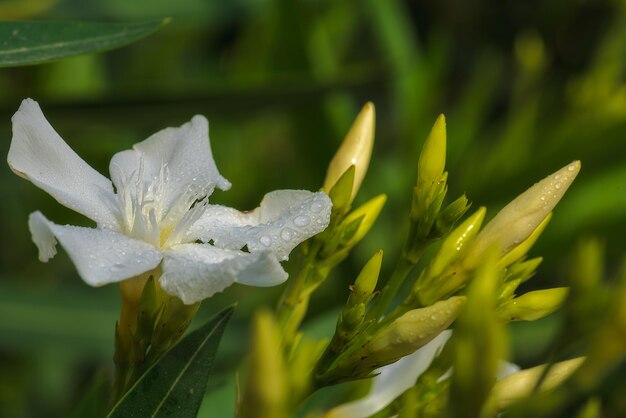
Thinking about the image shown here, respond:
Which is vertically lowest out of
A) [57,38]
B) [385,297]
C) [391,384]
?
[391,384]

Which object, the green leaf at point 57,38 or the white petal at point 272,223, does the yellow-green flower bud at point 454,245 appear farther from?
the green leaf at point 57,38

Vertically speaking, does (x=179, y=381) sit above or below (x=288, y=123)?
below

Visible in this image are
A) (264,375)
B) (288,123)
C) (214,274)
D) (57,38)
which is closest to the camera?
(264,375)

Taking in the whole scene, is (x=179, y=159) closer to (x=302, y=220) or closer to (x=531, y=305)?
(x=302, y=220)

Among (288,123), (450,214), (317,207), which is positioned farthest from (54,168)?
(288,123)

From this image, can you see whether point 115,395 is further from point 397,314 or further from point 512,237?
point 512,237

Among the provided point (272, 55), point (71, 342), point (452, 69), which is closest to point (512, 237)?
point (71, 342)

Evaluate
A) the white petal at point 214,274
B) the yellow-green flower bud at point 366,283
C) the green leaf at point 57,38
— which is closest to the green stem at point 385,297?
the yellow-green flower bud at point 366,283
